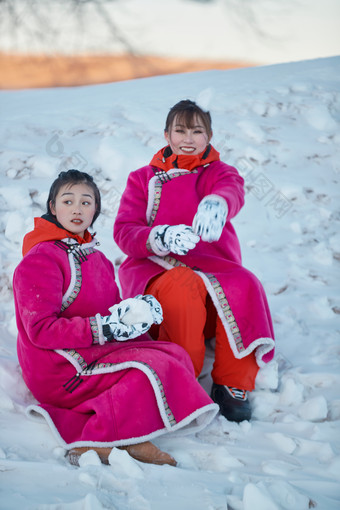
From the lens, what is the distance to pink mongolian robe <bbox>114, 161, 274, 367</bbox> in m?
2.04

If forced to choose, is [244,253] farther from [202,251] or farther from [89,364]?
[89,364]

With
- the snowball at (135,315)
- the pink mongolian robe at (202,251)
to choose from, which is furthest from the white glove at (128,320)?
the pink mongolian robe at (202,251)

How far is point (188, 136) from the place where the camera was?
89.7 inches

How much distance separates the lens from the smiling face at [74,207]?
77.1 inches

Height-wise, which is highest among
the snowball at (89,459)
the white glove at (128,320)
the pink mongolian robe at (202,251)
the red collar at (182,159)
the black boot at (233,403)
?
the red collar at (182,159)

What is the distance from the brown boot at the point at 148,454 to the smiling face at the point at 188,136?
1257 millimetres

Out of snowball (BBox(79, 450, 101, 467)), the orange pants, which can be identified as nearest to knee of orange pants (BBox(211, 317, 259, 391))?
the orange pants

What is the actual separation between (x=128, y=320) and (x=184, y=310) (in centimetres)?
30

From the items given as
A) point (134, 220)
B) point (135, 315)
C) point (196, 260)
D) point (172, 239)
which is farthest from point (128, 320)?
point (134, 220)

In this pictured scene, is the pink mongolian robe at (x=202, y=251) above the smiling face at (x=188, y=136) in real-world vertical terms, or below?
below

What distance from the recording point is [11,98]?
16.4ft

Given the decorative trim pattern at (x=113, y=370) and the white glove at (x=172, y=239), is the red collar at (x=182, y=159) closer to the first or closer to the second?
the white glove at (x=172, y=239)

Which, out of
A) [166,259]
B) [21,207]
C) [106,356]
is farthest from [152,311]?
[21,207]

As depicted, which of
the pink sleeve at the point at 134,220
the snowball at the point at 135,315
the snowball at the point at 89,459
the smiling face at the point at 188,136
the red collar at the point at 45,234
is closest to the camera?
the snowball at the point at 89,459
